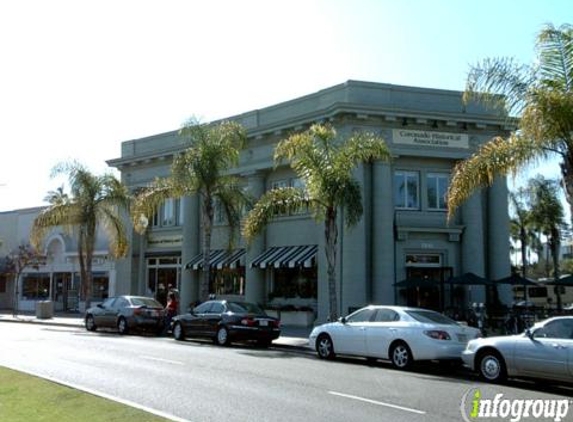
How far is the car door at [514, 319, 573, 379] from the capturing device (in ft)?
39.3

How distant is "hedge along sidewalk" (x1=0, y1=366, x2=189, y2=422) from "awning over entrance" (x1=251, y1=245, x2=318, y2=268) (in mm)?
17795

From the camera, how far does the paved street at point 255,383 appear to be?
966 cm

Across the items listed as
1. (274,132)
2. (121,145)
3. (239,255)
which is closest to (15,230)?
(121,145)

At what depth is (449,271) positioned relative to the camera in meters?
28.2

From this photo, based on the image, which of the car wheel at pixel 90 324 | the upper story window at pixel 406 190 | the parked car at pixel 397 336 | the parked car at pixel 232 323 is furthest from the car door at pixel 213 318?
the upper story window at pixel 406 190

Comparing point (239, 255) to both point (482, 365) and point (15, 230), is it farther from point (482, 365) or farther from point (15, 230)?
point (15, 230)

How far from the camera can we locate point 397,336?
15281mm

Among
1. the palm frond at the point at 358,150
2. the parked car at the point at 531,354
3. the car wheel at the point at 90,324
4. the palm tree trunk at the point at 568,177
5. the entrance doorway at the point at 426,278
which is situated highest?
the palm frond at the point at 358,150

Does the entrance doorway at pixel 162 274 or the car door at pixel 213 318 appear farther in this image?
the entrance doorway at pixel 162 274

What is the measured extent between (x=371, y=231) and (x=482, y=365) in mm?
13932

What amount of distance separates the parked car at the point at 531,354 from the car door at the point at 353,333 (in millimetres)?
3136

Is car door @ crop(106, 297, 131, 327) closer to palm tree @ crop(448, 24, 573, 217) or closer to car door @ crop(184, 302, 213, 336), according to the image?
car door @ crop(184, 302, 213, 336)

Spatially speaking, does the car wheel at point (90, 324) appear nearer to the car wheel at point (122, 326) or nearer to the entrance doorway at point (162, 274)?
the car wheel at point (122, 326)

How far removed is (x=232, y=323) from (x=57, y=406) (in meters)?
11.6
